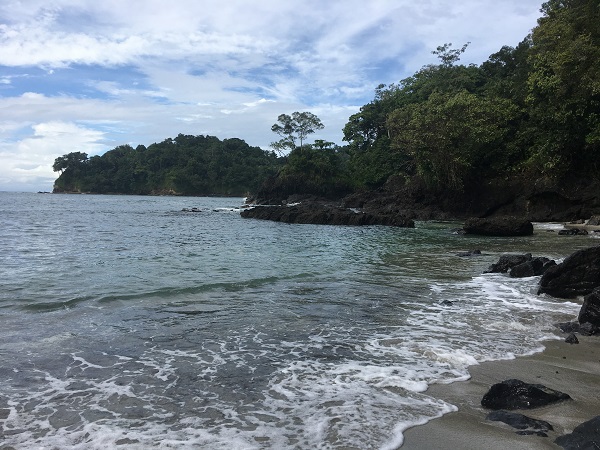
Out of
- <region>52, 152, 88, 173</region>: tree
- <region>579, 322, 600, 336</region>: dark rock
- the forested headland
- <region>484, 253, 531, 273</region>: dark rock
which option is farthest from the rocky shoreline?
<region>52, 152, 88, 173</region>: tree

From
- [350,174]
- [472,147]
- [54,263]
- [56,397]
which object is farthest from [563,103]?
[350,174]

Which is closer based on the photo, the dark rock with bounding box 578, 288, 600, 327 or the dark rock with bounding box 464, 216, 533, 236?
the dark rock with bounding box 578, 288, 600, 327

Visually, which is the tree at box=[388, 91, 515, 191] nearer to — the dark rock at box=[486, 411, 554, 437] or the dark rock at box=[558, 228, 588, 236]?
the dark rock at box=[558, 228, 588, 236]

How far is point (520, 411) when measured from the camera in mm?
4355

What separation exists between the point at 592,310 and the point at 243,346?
5.63m

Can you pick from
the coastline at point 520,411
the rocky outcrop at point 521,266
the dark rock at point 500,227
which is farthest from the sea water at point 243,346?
the dark rock at point 500,227

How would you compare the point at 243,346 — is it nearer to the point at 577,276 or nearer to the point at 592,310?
the point at 592,310

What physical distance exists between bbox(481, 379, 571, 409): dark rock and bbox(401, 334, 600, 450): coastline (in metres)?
0.06

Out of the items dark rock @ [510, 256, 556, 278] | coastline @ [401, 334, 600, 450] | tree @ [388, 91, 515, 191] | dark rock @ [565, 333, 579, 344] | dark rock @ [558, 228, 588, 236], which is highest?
tree @ [388, 91, 515, 191]

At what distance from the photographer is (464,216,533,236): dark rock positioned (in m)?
24.2

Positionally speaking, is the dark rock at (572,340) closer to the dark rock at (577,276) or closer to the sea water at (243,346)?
the sea water at (243,346)

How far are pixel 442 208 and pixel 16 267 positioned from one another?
33.6 meters

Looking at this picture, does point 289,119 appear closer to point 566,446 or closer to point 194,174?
point 194,174

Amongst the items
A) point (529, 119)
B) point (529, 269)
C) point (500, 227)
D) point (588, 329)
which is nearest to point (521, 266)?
point (529, 269)
